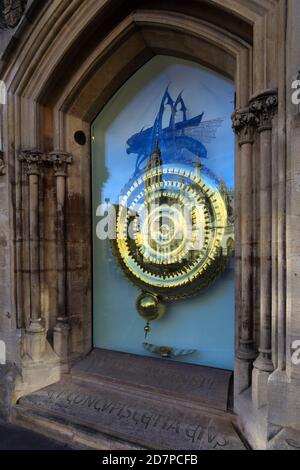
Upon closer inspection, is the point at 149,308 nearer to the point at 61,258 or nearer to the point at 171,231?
the point at 171,231

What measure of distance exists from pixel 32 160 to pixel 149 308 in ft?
5.86

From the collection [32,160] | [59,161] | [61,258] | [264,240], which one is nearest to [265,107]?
[264,240]

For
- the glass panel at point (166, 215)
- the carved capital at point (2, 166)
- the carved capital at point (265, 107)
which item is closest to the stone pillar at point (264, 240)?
the carved capital at point (265, 107)

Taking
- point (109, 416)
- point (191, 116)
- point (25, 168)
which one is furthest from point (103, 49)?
point (109, 416)

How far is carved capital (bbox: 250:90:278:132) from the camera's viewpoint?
1.93m

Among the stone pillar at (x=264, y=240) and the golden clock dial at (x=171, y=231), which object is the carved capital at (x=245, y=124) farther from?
the golden clock dial at (x=171, y=231)

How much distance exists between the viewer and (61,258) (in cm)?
310

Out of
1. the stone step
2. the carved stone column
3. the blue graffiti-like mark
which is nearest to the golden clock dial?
the blue graffiti-like mark

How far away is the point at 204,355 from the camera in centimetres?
282

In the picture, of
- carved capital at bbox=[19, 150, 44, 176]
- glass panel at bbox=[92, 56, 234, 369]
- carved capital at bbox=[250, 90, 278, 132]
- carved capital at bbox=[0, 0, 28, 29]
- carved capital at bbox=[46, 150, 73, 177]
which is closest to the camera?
carved capital at bbox=[250, 90, 278, 132]

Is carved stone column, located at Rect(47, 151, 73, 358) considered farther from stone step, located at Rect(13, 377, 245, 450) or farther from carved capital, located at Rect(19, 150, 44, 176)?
stone step, located at Rect(13, 377, 245, 450)

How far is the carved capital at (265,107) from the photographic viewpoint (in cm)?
193

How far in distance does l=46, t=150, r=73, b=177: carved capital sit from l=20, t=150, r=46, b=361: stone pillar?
0.34 ft
